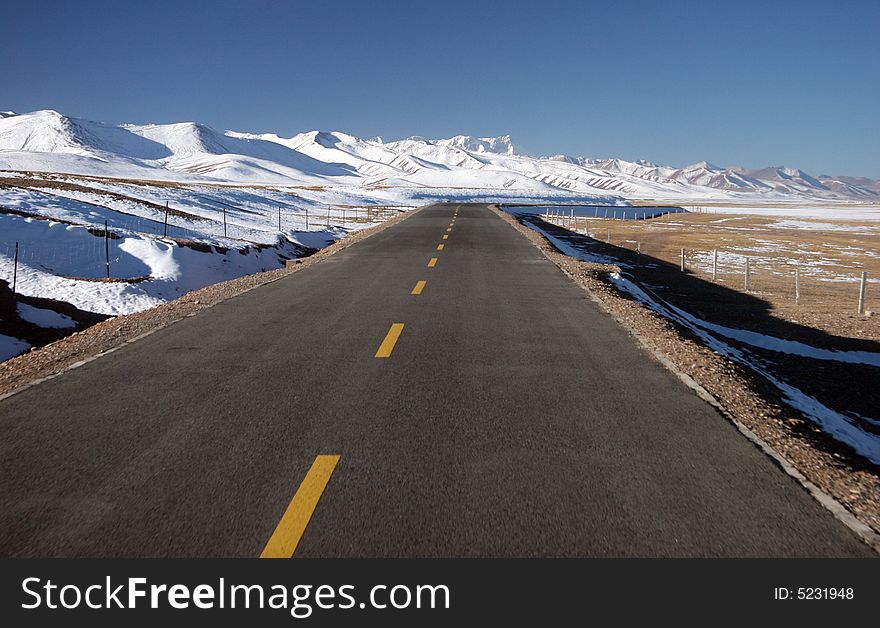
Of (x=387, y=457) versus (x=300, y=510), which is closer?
(x=300, y=510)

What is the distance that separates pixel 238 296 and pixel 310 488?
8793 mm

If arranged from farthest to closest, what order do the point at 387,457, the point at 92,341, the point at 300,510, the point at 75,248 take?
the point at 75,248 < the point at 92,341 < the point at 387,457 < the point at 300,510

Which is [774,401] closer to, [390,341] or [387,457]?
[390,341]

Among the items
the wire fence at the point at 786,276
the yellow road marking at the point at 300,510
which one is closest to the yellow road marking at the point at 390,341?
the yellow road marking at the point at 300,510

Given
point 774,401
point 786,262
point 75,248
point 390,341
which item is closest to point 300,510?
point 390,341

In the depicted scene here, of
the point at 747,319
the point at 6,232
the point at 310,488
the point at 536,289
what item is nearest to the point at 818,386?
the point at 536,289

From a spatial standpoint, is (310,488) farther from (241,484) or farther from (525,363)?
(525,363)

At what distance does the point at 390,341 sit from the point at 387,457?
3774 millimetres

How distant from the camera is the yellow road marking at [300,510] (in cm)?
348

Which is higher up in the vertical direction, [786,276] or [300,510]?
[300,510]

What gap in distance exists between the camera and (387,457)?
4.71 metres

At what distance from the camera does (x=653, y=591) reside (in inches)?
127

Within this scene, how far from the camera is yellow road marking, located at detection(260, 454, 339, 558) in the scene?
11.4 feet

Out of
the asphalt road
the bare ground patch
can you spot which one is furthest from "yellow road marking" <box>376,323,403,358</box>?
the bare ground patch
